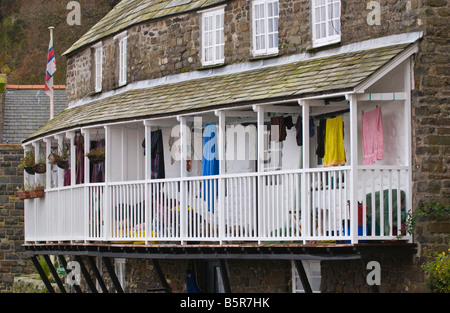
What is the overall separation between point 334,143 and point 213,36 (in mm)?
5451

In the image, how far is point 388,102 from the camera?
20.6 meters

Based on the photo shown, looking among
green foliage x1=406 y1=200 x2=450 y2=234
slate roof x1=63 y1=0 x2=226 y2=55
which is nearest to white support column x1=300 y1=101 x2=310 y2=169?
green foliage x1=406 y1=200 x2=450 y2=234

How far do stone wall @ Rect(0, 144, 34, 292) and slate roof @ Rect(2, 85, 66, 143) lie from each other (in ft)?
6.11

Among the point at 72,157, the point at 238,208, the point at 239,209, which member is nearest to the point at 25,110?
the point at 72,157

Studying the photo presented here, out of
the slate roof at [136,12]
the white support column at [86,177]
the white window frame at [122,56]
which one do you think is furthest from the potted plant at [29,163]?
the slate roof at [136,12]

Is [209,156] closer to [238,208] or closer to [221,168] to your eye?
[221,168]

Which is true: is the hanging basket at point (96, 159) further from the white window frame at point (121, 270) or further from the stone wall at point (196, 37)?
the white window frame at point (121, 270)

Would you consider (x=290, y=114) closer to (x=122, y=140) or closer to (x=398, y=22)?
(x=398, y=22)

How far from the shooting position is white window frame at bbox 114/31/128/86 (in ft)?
93.2

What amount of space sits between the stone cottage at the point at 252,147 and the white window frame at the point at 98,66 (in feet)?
0.18

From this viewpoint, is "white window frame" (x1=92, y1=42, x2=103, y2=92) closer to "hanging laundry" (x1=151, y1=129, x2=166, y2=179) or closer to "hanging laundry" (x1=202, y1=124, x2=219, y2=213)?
"hanging laundry" (x1=151, y1=129, x2=166, y2=179)

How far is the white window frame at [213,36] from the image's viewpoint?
2530cm
